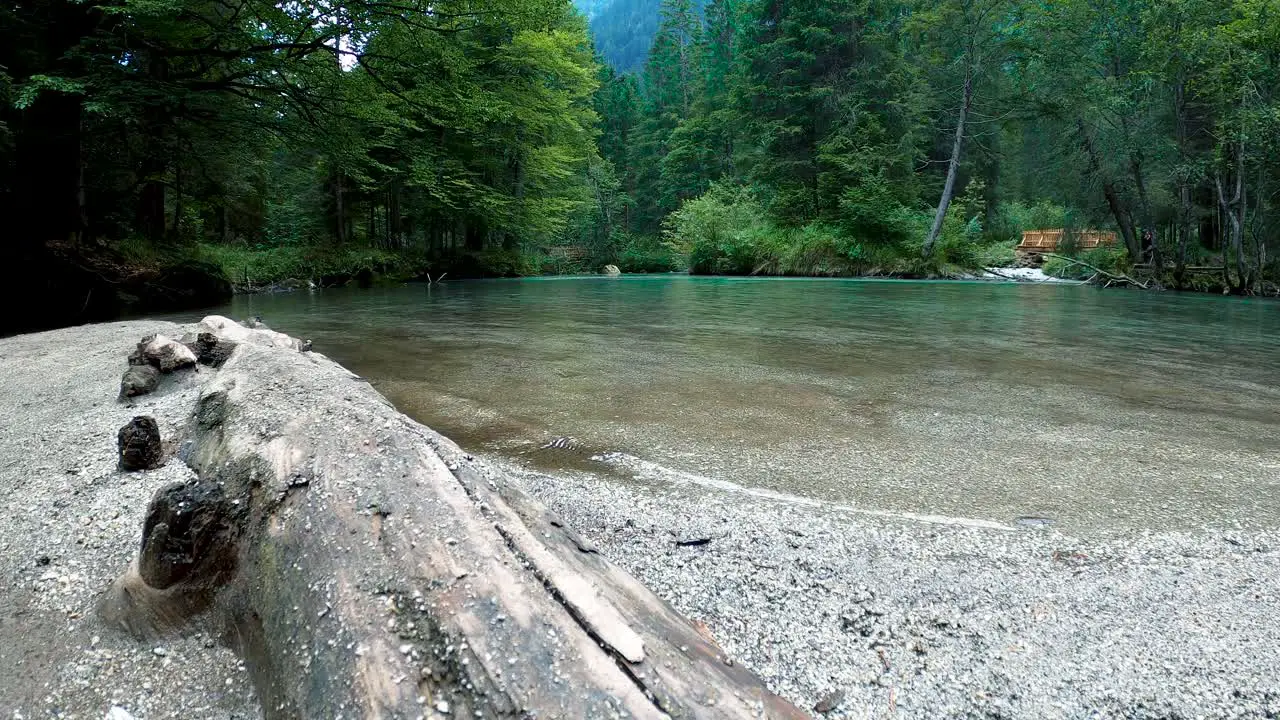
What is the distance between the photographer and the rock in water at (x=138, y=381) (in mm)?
3361

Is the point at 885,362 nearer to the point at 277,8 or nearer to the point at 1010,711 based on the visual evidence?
the point at 1010,711

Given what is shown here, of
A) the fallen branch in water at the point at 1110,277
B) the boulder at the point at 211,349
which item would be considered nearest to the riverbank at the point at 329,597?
the boulder at the point at 211,349

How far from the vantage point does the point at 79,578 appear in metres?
1.66

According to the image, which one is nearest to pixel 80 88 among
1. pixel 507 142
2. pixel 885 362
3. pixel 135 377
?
pixel 135 377

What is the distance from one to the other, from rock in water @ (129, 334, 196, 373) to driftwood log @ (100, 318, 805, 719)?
91.6 inches

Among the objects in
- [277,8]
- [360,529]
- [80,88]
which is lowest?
[360,529]

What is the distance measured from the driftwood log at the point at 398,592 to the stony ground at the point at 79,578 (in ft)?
0.23

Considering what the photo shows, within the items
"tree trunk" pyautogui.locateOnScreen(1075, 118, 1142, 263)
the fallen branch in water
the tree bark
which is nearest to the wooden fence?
the fallen branch in water

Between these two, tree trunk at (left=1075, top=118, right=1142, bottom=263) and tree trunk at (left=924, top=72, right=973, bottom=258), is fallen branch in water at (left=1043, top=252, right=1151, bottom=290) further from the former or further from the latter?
tree trunk at (left=924, top=72, right=973, bottom=258)

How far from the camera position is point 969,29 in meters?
20.7

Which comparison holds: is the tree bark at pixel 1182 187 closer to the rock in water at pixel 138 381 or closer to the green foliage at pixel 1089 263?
the green foliage at pixel 1089 263

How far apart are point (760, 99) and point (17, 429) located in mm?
27771

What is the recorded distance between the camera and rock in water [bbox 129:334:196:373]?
3.63 metres

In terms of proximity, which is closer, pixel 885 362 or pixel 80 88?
pixel 885 362
